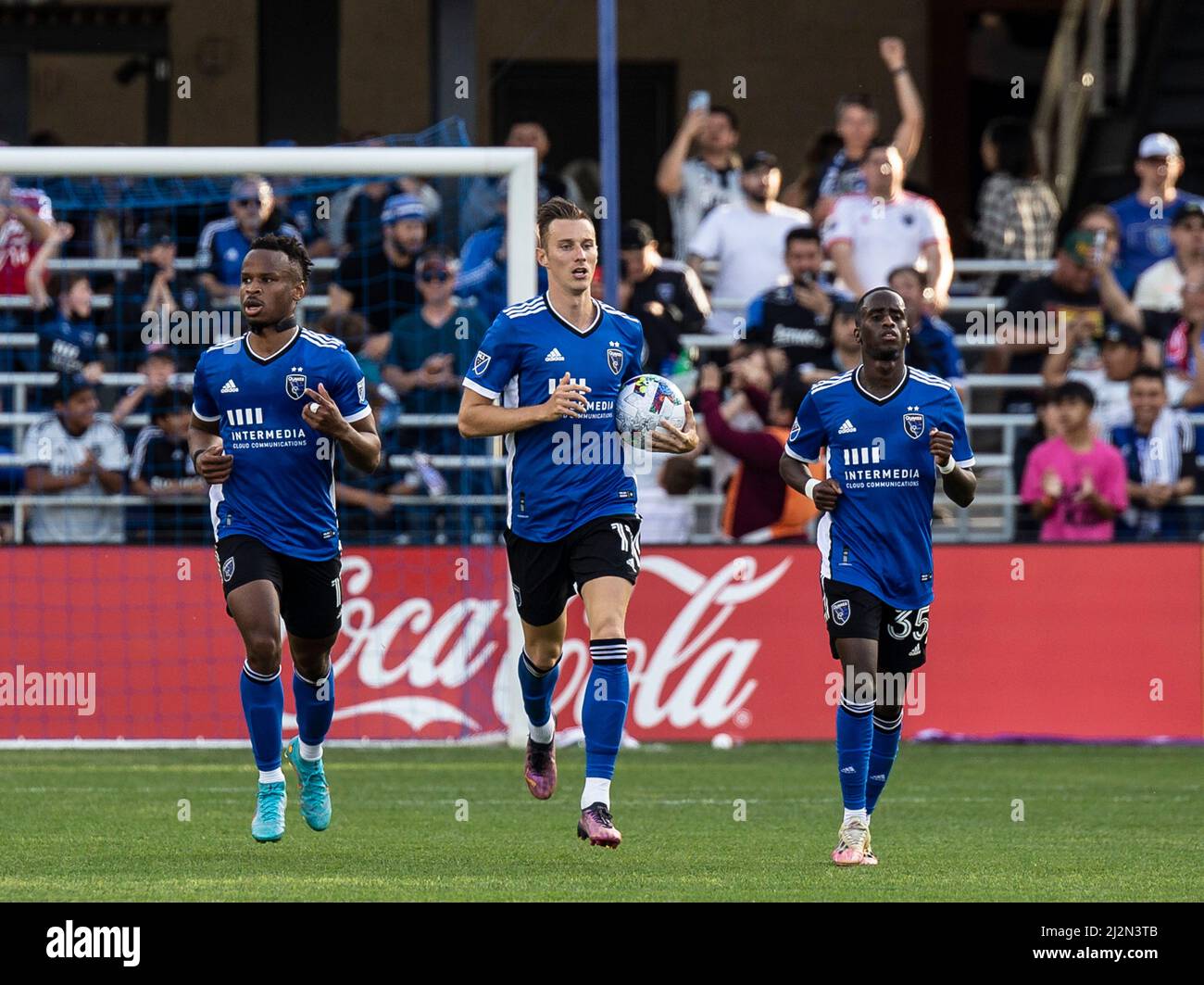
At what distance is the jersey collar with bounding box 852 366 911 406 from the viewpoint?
938 cm

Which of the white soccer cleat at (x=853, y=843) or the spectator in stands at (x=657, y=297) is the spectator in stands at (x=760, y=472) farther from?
the white soccer cleat at (x=853, y=843)

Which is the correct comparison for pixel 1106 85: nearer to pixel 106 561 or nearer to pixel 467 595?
pixel 467 595

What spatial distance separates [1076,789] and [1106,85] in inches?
445

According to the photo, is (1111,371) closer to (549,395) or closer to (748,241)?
(748,241)

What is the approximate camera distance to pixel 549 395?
944 cm

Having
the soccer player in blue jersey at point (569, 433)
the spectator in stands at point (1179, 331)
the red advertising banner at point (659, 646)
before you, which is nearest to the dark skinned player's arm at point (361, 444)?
the soccer player in blue jersey at point (569, 433)

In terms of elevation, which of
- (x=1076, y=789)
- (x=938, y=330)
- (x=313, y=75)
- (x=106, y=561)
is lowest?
(x=1076, y=789)

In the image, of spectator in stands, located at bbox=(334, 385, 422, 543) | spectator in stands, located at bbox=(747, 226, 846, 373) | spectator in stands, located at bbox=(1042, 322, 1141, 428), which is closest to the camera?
spectator in stands, located at bbox=(334, 385, 422, 543)

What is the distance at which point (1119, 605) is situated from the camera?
51.3 feet

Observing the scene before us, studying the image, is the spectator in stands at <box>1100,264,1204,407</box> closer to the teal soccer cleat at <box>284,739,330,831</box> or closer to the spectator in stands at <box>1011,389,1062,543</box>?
the spectator in stands at <box>1011,389,1062,543</box>

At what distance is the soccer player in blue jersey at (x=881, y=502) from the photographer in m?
9.20

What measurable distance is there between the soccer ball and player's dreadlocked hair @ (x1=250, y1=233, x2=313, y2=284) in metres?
1.36

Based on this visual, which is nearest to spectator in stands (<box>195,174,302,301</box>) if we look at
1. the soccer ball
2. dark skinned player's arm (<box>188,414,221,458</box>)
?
dark skinned player's arm (<box>188,414,221,458</box>)

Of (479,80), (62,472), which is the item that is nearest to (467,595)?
(62,472)
